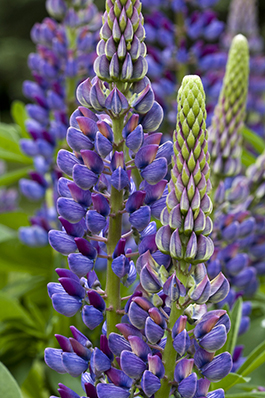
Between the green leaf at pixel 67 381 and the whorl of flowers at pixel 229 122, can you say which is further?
the whorl of flowers at pixel 229 122

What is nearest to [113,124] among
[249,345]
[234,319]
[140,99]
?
[140,99]

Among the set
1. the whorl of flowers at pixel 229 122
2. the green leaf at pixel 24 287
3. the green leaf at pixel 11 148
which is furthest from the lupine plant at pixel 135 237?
the green leaf at pixel 11 148

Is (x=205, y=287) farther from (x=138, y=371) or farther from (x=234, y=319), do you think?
(x=234, y=319)

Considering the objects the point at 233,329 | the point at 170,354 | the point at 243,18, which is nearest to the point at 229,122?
the point at 233,329

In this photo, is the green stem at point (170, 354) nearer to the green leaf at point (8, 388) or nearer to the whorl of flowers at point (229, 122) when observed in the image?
the green leaf at point (8, 388)

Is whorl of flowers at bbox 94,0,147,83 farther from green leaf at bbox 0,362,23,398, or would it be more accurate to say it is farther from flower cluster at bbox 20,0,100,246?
flower cluster at bbox 20,0,100,246

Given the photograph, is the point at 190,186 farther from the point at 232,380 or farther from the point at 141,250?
the point at 232,380

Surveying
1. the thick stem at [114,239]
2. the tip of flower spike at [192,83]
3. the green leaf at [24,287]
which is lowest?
the green leaf at [24,287]
